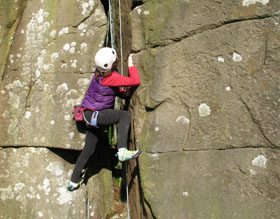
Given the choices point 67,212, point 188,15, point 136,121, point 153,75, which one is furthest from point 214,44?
point 67,212

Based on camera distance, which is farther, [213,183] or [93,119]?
[93,119]

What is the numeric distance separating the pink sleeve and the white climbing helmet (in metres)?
0.12

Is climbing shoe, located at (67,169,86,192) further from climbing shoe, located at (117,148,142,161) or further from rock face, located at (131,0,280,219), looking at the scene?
rock face, located at (131,0,280,219)

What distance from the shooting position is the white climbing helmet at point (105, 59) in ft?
12.9

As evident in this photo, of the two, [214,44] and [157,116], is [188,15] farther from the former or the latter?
[157,116]

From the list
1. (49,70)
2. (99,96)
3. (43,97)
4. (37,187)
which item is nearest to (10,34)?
(49,70)

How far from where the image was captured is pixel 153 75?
13.2ft

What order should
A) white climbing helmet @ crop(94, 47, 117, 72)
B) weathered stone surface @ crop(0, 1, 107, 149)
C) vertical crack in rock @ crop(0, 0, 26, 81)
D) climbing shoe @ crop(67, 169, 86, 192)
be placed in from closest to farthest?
white climbing helmet @ crop(94, 47, 117, 72)
climbing shoe @ crop(67, 169, 86, 192)
weathered stone surface @ crop(0, 1, 107, 149)
vertical crack in rock @ crop(0, 0, 26, 81)

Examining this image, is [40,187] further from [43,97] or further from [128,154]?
[128,154]

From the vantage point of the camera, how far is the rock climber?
398 cm

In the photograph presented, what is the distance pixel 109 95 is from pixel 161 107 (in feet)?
2.44

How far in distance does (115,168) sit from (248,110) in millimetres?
3021

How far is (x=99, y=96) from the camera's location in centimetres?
420

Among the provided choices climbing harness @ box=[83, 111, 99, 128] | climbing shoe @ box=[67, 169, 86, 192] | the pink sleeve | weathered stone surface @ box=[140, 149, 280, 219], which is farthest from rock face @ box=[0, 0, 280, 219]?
climbing harness @ box=[83, 111, 99, 128]
